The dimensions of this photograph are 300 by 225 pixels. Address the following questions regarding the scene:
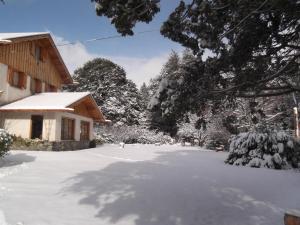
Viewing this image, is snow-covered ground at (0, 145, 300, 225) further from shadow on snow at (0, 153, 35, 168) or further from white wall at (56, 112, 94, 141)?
white wall at (56, 112, 94, 141)

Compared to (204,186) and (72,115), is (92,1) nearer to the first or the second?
(204,186)

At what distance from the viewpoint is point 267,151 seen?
1432 cm

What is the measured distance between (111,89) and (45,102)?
77.4ft

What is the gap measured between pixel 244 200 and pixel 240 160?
685cm

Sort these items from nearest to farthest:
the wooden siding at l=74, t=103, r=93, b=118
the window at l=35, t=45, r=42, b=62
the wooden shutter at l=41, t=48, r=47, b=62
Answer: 1. the wooden siding at l=74, t=103, r=93, b=118
2. the window at l=35, t=45, r=42, b=62
3. the wooden shutter at l=41, t=48, r=47, b=62

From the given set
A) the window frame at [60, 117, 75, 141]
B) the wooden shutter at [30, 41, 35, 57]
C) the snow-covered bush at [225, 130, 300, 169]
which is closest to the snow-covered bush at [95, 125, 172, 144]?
the window frame at [60, 117, 75, 141]

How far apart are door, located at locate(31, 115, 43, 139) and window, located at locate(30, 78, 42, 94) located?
3.84 meters

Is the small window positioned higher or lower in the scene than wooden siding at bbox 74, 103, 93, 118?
higher

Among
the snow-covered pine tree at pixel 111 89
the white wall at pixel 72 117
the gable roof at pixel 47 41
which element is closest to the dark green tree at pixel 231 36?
the white wall at pixel 72 117

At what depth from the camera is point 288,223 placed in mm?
3932

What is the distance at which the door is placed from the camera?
1903 cm

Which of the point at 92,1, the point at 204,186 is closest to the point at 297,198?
the point at 204,186

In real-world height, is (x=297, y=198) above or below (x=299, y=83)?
below

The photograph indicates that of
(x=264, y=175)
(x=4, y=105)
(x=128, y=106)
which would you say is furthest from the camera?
(x=128, y=106)
